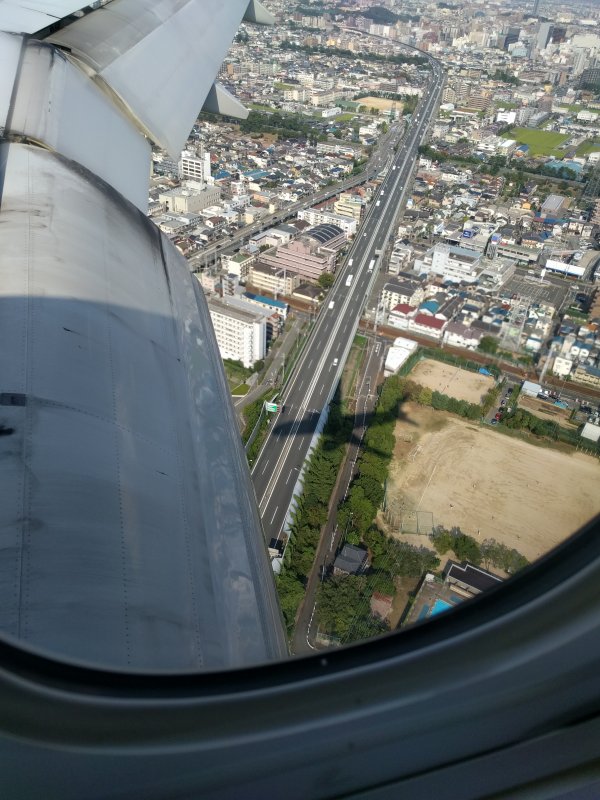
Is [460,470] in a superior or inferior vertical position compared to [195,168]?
inferior

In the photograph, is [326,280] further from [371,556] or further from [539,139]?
[539,139]

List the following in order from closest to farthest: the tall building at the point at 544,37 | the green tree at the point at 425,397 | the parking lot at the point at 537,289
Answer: the green tree at the point at 425,397
the parking lot at the point at 537,289
the tall building at the point at 544,37

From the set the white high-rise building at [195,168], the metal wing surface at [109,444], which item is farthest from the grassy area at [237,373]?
the white high-rise building at [195,168]

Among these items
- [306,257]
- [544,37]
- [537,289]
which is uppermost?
[544,37]

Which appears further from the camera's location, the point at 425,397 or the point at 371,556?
the point at 425,397

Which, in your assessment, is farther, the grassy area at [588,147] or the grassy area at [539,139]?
the grassy area at [539,139]

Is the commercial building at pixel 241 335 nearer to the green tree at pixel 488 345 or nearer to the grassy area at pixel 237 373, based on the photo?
the grassy area at pixel 237 373

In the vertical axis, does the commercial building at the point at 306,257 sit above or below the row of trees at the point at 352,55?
below

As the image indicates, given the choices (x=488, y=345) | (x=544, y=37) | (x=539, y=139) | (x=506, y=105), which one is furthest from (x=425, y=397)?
(x=544, y=37)
